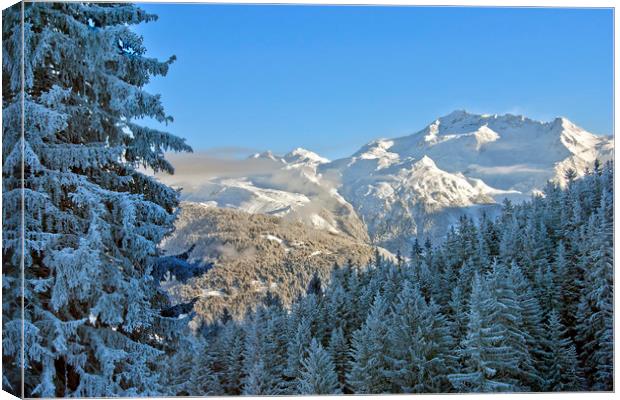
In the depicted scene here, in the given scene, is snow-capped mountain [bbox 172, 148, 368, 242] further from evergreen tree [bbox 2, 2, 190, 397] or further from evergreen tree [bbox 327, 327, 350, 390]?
evergreen tree [bbox 2, 2, 190, 397]

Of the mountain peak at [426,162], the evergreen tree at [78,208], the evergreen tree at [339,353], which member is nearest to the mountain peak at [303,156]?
the mountain peak at [426,162]

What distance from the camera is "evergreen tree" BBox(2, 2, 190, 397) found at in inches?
283

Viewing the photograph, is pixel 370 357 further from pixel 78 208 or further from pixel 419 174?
pixel 78 208

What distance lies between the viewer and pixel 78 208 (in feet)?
25.0

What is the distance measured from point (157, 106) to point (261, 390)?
509 centimetres

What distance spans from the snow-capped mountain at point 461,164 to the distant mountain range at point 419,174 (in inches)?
0.7

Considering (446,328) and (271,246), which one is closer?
(446,328)

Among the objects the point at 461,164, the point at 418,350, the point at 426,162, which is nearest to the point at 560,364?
the point at 418,350

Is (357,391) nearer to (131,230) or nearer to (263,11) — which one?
(131,230)

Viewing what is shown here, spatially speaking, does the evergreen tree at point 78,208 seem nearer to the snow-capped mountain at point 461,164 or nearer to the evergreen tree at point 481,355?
the snow-capped mountain at point 461,164

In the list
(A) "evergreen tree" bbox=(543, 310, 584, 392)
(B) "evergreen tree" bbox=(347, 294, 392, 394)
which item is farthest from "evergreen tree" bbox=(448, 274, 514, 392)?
(B) "evergreen tree" bbox=(347, 294, 392, 394)

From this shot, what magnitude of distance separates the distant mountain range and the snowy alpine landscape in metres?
0.04

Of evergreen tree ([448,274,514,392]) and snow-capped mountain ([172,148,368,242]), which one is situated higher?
snow-capped mountain ([172,148,368,242])

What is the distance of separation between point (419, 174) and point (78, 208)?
7.09m
